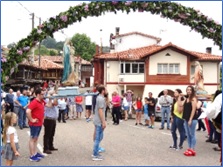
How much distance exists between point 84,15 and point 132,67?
28.9 m

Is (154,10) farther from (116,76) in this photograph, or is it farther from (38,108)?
(116,76)

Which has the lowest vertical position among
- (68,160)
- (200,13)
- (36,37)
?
(68,160)

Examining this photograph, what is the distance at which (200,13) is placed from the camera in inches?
400

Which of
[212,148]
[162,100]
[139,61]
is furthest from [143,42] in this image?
[212,148]

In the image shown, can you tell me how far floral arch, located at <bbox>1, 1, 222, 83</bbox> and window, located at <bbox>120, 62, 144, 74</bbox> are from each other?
28.2 meters

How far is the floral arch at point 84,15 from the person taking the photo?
31.5ft

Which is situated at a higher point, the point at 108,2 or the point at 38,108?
the point at 108,2

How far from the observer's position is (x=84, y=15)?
9.80 m

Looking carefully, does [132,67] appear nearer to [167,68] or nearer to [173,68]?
[167,68]

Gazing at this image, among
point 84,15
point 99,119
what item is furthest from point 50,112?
point 84,15

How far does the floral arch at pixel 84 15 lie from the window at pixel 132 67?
92.6ft

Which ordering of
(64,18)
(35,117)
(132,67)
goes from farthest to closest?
(132,67), (64,18), (35,117)

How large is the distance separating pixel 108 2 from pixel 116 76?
29128 millimetres

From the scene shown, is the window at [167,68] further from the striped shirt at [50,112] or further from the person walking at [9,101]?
the striped shirt at [50,112]
